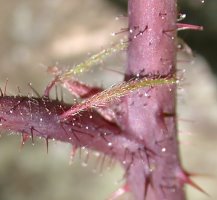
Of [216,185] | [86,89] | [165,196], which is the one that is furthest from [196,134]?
[86,89]

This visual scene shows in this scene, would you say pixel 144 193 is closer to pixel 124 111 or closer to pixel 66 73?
pixel 124 111

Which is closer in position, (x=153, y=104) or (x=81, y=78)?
(x=153, y=104)

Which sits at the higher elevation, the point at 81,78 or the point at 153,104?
the point at 81,78

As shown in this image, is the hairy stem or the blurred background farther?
the blurred background

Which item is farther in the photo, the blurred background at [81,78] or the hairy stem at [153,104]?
the blurred background at [81,78]
